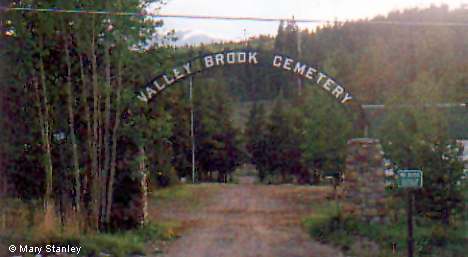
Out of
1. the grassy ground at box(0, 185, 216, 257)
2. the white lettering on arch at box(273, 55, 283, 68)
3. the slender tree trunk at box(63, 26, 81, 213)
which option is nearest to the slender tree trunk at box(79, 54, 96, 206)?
the slender tree trunk at box(63, 26, 81, 213)

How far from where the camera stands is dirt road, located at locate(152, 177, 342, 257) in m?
12.7

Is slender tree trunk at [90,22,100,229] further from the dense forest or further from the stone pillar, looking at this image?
the stone pillar

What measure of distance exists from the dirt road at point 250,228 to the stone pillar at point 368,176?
1.28m

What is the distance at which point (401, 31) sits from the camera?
1307 inches

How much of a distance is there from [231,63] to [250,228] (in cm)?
411

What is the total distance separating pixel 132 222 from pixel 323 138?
8038 mm

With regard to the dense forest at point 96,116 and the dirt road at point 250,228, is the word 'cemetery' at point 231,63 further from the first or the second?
the dirt road at point 250,228

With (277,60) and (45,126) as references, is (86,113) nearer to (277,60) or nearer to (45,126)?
(45,126)

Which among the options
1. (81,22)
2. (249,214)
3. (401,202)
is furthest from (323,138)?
(81,22)

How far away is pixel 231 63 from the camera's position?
13.9 meters

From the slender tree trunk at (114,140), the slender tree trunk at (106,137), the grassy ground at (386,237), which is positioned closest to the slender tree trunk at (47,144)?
the slender tree trunk at (106,137)

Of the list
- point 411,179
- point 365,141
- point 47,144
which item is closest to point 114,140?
point 47,144

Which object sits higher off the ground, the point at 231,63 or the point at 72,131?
the point at 231,63

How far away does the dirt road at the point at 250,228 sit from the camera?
500 inches
